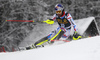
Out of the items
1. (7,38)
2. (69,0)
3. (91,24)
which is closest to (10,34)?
(7,38)

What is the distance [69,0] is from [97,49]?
16007 millimetres

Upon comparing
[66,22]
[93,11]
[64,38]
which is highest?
[66,22]

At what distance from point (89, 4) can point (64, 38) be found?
42.4ft

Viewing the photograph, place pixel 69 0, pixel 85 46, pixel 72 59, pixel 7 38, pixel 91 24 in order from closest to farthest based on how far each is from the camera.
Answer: pixel 72 59
pixel 85 46
pixel 91 24
pixel 7 38
pixel 69 0

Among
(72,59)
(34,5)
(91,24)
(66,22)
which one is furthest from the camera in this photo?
(34,5)

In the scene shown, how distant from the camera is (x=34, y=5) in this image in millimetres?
11453

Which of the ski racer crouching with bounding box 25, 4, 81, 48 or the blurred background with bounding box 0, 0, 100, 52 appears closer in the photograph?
the ski racer crouching with bounding box 25, 4, 81, 48

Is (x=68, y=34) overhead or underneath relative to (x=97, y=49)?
underneath

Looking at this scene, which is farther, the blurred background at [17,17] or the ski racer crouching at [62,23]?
the blurred background at [17,17]

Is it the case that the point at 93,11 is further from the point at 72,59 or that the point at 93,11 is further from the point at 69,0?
the point at 72,59

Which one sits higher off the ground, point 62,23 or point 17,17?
point 62,23

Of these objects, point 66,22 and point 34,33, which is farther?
point 34,33

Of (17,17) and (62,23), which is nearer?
(62,23)

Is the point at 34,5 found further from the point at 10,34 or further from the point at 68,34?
the point at 68,34
